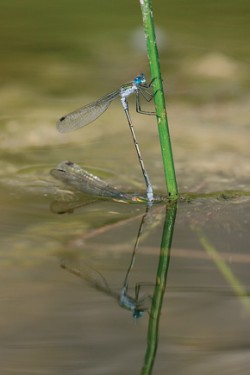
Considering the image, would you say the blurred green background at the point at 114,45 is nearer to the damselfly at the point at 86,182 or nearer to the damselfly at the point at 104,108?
the damselfly at the point at 104,108

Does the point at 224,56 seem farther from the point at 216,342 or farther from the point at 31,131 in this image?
the point at 216,342

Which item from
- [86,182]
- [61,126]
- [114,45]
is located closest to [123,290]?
[86,182]

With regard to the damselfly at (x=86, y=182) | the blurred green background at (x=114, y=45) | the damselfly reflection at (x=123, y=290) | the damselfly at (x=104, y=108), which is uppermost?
the blurred green background at (x=114, y=45)

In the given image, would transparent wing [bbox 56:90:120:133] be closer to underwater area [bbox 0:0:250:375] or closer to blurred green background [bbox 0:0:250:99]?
underwater area [bbox 0:0:250:375]


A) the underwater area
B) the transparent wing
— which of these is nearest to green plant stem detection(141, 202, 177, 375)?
the underwater area

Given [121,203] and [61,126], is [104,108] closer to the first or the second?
[61,126]

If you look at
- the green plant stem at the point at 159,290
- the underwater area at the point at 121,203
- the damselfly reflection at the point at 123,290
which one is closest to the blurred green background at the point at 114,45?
the underwater area at the point at 121,203
